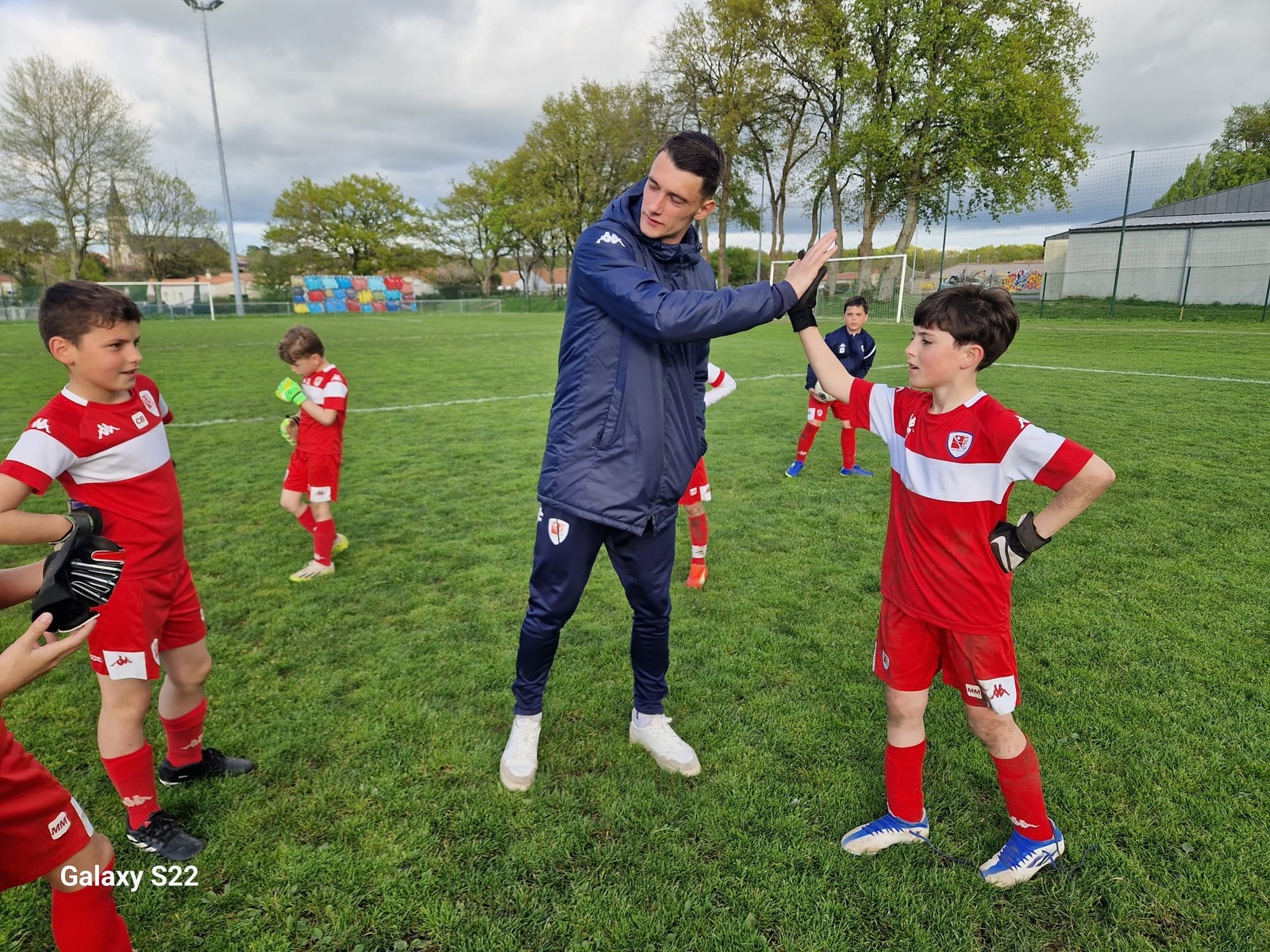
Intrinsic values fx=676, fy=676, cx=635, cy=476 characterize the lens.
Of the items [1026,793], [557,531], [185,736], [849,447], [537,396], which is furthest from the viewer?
[537,396]

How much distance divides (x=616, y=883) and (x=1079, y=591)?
391 cm

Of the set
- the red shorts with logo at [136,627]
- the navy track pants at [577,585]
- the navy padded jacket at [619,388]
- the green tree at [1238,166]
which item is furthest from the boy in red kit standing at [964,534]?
the green tree at [1238,166]

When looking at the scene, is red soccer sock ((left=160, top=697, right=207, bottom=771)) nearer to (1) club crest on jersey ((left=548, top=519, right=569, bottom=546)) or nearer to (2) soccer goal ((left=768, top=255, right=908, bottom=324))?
(1) club crest on jersey ((left=548, top=519, right=569, bottom=546))

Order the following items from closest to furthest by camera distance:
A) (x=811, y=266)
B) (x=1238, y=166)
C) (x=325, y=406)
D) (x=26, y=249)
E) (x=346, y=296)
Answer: (x=811, y=266)
(x=325, y=406)
(x=1238, y=166)
(x=26, y=249)
(x=346, y=296)

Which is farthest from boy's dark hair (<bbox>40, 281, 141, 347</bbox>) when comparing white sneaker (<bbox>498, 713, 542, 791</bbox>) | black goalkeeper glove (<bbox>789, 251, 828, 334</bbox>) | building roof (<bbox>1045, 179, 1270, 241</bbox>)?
building roof (<bbox>1045, 179, 1270, 241</bbox>)

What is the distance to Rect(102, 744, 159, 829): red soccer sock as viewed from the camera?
2420 millimetres

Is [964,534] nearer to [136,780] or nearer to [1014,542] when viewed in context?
[1014,542]

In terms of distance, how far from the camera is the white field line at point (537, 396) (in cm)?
1008

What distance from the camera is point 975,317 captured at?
219 cm

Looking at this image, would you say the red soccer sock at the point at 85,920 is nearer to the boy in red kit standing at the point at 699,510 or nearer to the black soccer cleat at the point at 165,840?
the black soccer cleat at the point at 165,840

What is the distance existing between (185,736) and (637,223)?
2.69 m

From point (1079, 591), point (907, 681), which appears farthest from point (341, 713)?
point (1079, 591)

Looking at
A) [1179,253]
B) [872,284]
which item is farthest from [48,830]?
[1179,253]

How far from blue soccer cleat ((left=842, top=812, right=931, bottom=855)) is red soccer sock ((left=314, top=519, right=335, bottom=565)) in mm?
4000
